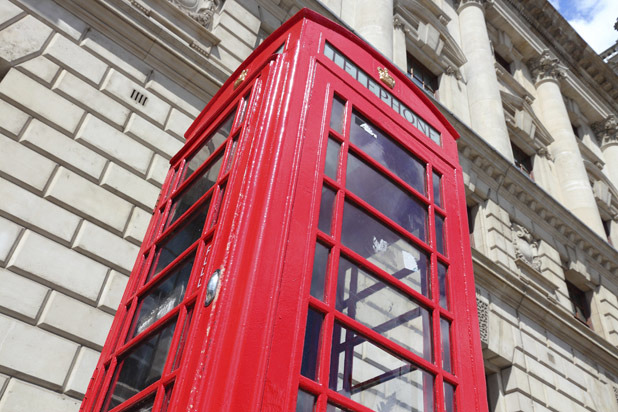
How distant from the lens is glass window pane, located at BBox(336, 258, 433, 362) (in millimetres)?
3088

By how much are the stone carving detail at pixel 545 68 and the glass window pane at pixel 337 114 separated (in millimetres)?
17837

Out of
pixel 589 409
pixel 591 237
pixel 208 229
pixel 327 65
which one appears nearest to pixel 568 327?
pixel 589 409

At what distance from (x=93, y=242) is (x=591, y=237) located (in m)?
12.2

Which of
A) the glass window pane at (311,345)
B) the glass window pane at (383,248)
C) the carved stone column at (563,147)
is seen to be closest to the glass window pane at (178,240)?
the glass window pane at (383,248)

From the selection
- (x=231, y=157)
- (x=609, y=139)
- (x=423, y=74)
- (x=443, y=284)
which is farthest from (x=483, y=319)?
(x=609, y=139)

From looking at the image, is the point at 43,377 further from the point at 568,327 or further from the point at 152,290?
the point at 568,327

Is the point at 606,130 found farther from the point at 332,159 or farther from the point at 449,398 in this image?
the point at 449,398

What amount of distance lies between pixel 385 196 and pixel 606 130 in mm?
21201

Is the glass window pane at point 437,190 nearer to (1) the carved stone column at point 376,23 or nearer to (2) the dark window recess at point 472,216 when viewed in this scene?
(2) the dark window recess at point 472,216

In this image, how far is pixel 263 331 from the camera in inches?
99.0

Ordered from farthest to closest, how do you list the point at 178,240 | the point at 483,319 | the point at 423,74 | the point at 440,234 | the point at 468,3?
1. the point at 468,3
2. the point at 423,74
3. the point at 483,319
4. the point at 440,234
5. the point at 178,240

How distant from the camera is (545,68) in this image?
64.1 feet

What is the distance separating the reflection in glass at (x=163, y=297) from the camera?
3262 mm

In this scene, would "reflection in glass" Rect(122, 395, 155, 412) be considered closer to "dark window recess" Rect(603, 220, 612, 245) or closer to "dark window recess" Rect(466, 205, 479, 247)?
"dark window recess" Rect(466, 205, 479, 247)
